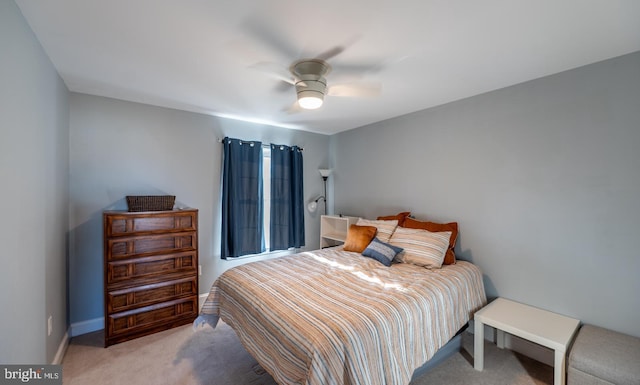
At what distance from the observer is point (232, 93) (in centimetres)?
259

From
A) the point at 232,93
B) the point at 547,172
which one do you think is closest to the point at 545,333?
the point at 547,172

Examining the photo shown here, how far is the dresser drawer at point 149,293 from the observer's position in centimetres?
243

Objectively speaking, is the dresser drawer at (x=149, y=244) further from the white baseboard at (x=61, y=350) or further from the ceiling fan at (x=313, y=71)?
the ceiling fan at (x=313, y=71)

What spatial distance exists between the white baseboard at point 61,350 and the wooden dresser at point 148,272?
0.99 feet

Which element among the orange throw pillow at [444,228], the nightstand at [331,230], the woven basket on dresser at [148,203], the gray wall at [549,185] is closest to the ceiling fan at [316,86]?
the gray wall at [549,185]

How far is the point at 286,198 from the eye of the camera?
13.1 ft

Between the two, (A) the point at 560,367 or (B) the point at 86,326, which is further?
(B) the point at 86,326

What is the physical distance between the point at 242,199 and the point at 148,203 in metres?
1.14

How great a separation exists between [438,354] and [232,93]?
10.2 ft

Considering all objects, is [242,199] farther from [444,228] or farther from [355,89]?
[444,228]

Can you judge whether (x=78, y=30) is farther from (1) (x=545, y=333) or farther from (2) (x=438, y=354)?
(1) (x=545, y=333)

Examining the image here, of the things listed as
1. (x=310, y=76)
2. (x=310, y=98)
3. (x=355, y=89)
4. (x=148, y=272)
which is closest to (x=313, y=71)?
(x=310, y=76)

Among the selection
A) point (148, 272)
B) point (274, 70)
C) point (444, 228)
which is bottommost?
point (148, 272)

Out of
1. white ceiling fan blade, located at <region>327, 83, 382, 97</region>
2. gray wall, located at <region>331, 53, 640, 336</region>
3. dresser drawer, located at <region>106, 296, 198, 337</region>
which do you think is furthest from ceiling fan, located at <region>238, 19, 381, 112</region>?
dresser drawer, located at <region>106, 296, 198, 337</region>
